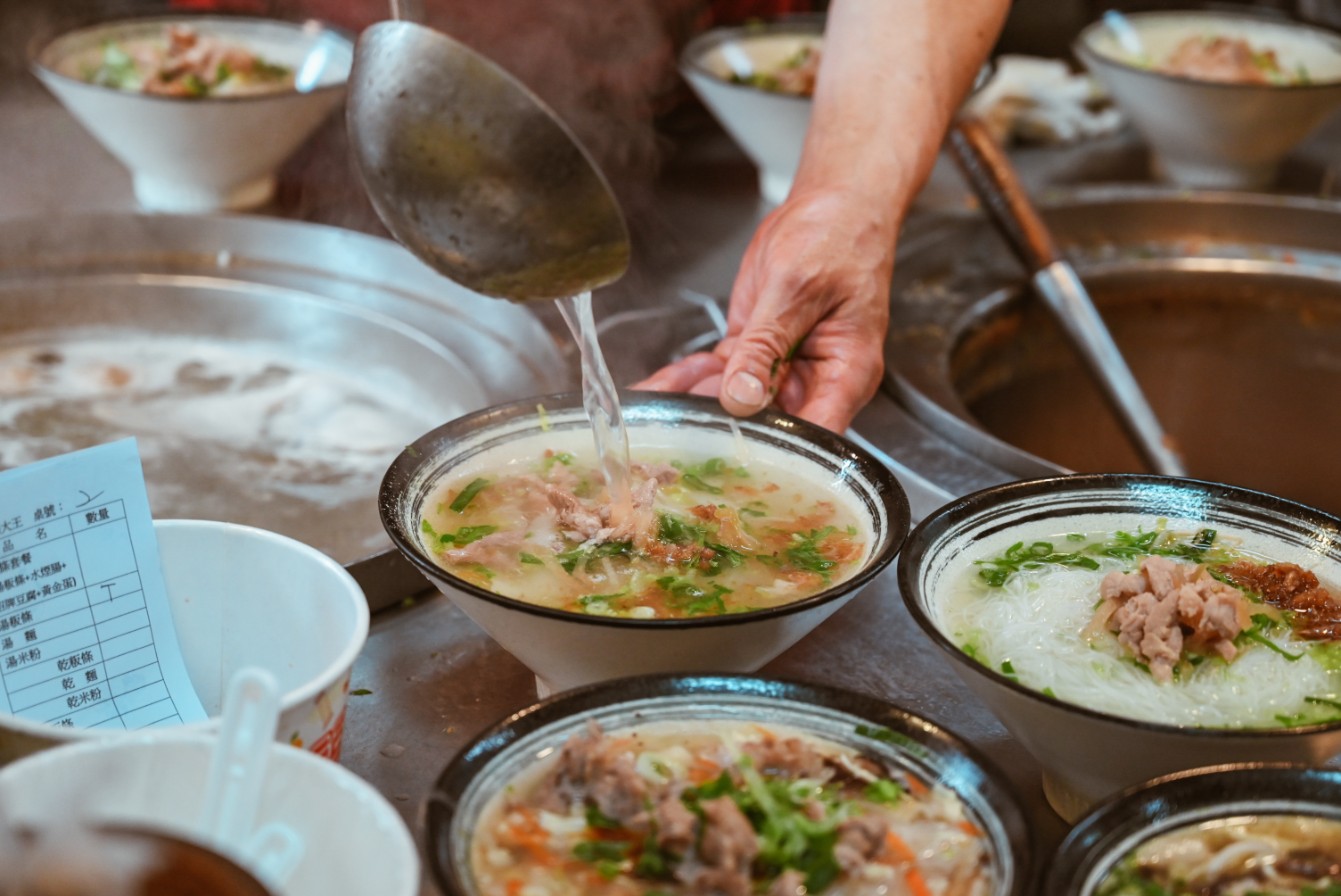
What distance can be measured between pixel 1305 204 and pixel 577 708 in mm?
3052

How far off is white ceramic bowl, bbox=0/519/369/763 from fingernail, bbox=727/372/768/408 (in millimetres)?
632

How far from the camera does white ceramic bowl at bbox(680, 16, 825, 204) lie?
338 cm

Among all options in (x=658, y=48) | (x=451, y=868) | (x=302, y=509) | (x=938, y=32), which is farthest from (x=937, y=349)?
(x=451, y=868)

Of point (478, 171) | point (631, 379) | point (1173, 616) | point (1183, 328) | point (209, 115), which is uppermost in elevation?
point (478, 171)

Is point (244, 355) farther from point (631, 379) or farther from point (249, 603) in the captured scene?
point (249, 603)

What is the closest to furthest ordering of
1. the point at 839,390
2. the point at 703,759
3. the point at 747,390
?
the point at 703,759
the point at 747,390
the point at 839,390

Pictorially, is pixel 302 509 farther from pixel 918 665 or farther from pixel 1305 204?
pixel 1305 204

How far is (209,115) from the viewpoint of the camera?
3109 millimetres

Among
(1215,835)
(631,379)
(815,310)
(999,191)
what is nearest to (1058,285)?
(999,191)

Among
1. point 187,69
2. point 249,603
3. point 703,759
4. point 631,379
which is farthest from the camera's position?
point 187,69

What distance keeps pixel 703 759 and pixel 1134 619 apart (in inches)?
20.8

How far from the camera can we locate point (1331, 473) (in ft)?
12.0

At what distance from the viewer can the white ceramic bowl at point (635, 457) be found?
1422 mm

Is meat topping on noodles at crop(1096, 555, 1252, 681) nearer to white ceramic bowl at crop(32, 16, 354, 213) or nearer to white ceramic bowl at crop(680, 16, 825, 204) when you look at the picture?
white ceramic bowl at crop(680, 16, 825, 204)
